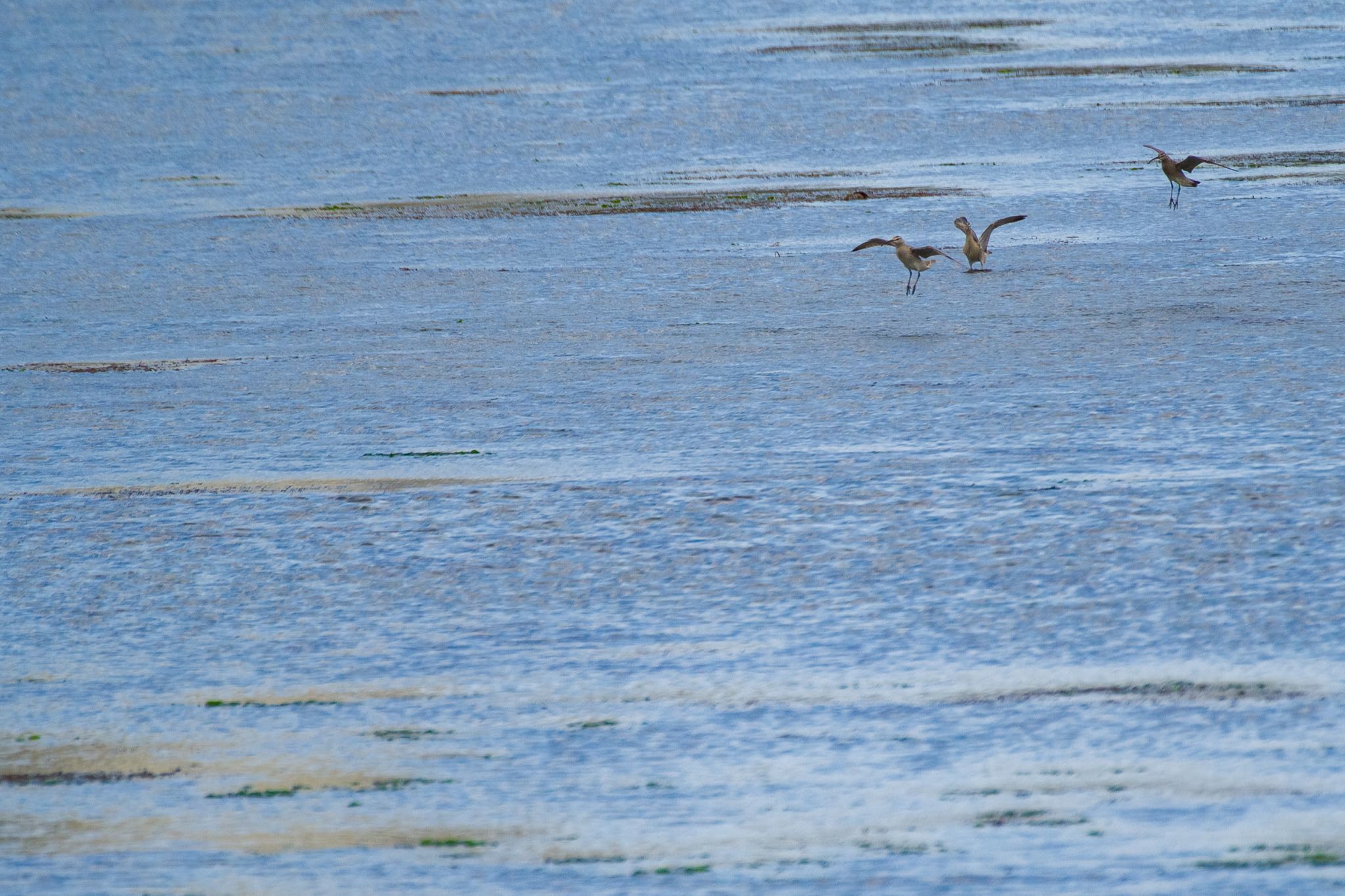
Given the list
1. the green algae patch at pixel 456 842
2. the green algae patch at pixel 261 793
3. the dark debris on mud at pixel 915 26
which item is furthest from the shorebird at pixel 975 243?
the dark debris on mud at pixel 915 26

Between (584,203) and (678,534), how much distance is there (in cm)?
605

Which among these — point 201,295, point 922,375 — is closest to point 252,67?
point 201,295

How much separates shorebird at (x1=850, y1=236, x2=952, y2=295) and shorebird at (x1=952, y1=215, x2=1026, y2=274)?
0.45 ft

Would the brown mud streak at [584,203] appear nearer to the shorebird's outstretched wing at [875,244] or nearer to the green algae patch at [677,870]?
the shorebird's outstretched wing at [875,244]

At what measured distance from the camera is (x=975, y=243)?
8961 mm

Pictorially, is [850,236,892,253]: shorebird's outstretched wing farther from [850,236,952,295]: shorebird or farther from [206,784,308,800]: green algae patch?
[206,784,308,800]: green algae patch

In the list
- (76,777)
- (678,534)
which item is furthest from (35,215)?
(76,777)

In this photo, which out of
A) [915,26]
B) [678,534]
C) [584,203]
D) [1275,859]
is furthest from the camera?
[915,26]

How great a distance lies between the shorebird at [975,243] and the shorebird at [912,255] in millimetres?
137

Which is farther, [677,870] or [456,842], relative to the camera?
[456,842]

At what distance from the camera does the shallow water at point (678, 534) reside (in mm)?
3768

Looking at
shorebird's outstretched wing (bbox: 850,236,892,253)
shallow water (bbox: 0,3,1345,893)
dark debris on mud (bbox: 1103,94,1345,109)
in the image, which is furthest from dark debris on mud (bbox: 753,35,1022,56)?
shorebird's outstretched wing (bbox: 850,236,892,253)

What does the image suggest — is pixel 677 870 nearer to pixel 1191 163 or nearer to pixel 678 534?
pixel 678 534

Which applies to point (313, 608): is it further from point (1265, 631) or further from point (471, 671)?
point (1265, 631)
